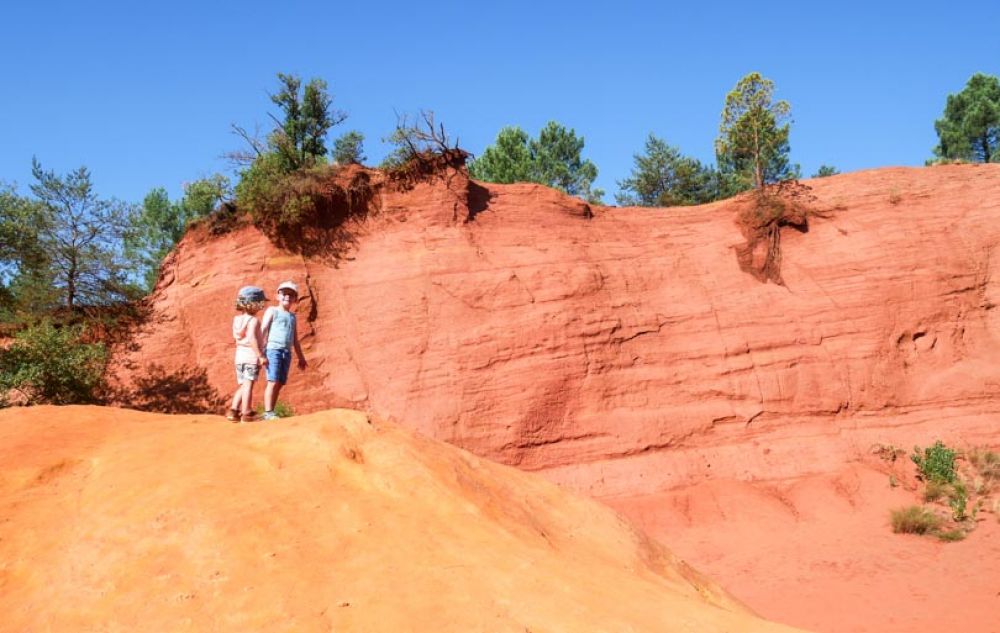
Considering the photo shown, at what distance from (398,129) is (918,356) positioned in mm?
12479

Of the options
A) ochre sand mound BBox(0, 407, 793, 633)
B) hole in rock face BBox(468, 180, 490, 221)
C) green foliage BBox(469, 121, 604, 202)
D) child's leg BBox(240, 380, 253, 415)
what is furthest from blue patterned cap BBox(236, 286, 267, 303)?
green foliage BBox(469, 121, 604, 202)

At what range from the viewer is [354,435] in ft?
16.6

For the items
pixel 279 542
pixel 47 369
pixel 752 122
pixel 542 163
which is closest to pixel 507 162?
pixel 542 163

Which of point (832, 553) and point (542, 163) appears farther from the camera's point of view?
point (542, 163)

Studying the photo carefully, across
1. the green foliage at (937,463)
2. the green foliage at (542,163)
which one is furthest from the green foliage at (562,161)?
the green foliage at (937,463)

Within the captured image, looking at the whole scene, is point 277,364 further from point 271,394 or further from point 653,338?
point 653,338

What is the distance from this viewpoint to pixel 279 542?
3756mm

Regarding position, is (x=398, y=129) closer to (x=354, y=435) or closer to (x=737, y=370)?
(x=737, y=370)

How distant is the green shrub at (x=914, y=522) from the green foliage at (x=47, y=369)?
14949mm

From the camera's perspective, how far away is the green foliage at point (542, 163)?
2789 cm

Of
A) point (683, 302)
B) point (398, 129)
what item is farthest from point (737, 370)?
point (398, 129)

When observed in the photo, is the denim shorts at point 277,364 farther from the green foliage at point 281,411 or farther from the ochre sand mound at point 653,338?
the ochre sand mound at point 653,338

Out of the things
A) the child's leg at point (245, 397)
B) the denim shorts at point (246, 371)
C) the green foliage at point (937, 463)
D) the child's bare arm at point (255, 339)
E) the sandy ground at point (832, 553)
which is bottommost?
the sandy ground at point (832, 553)

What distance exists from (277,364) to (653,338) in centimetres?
1004
